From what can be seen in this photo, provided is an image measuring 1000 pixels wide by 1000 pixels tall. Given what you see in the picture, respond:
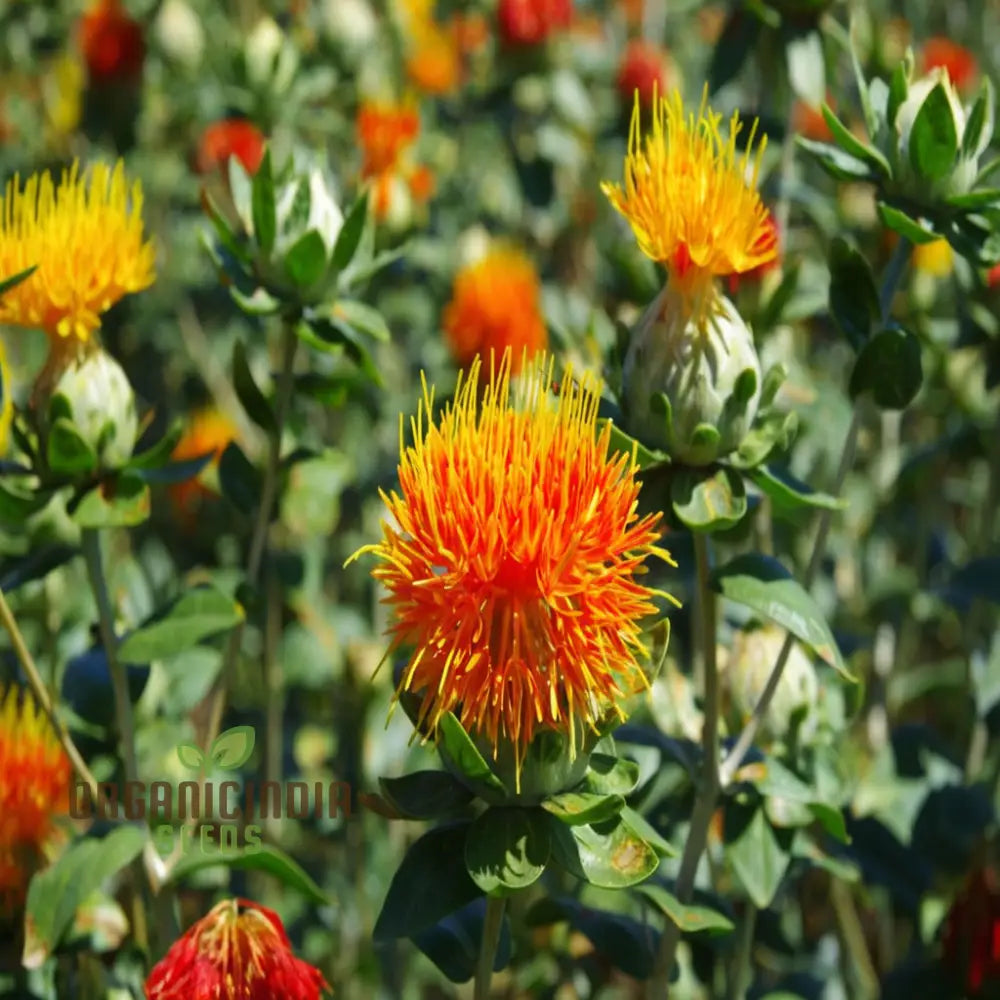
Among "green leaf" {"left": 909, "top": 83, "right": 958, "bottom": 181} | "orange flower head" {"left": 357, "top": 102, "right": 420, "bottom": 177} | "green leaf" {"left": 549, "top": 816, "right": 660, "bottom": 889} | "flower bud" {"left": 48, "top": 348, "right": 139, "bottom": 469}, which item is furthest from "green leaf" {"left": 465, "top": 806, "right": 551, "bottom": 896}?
"orange flower head" {"left": 357, "top": 102, "right": 420, "bottom": 177}

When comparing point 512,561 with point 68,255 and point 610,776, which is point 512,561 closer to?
point 610,776

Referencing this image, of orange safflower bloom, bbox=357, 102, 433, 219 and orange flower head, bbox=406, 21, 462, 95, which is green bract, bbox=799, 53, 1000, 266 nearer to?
orange safflower bloom, bbox=357, 102, 433, 219

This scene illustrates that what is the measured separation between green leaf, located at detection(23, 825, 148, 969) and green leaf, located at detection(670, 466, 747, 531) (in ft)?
2.16

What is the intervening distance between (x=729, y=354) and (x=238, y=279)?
62cm

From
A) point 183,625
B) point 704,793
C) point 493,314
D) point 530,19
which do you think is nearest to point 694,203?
point 704,793

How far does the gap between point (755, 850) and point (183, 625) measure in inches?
27.0

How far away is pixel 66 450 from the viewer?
1478mm

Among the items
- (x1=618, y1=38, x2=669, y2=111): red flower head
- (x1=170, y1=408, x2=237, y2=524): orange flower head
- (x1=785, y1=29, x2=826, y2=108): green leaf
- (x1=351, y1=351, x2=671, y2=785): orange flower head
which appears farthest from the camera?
(x1=618, y1=38, x2=669, y2=111): red flower head

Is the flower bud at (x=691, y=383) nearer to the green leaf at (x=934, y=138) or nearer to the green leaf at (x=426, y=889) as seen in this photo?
the green leaf at (x=934, y=138)

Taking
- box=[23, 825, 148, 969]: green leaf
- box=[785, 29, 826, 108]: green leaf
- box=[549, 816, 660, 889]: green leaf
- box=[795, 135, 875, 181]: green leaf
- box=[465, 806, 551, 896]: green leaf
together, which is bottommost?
box=[23, 825, 148, 969]: green leaf

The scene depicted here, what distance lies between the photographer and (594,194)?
3584 millimetres

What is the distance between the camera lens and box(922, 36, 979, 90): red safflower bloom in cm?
331

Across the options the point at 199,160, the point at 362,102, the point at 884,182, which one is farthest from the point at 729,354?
the point at 199,160

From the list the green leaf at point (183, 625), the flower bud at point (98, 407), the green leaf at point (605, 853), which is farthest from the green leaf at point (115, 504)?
the green leaf at point (605, 853)
